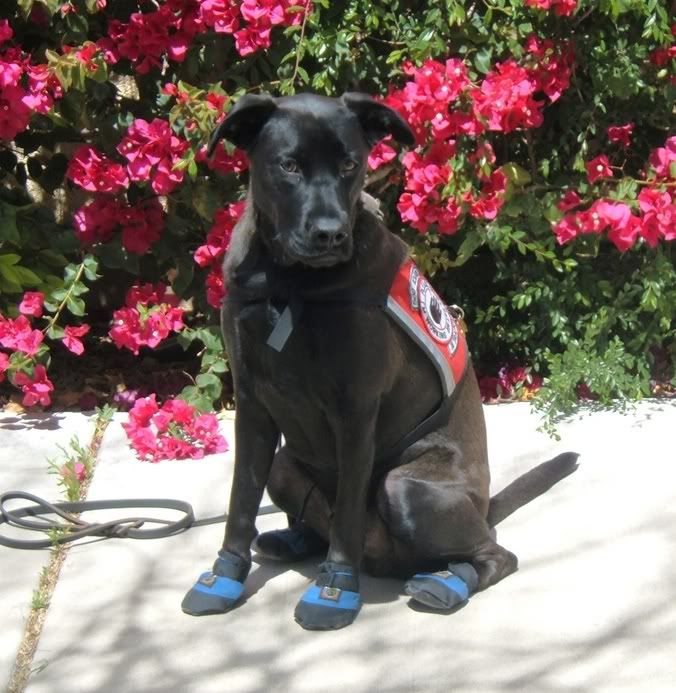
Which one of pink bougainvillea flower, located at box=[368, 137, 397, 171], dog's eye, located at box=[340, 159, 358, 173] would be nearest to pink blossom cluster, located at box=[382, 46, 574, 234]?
pink bougainvillea flower, located at box=[368, 137, 397, 171]

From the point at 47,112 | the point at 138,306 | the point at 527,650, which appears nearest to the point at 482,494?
the point at 527,650

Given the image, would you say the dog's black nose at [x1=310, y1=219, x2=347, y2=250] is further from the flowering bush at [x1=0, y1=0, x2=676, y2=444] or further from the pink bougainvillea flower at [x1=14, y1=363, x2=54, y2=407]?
the pink bougainvillea flower at [x1=14, y1=363, x2=54, y2=407]

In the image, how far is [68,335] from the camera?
4.82m

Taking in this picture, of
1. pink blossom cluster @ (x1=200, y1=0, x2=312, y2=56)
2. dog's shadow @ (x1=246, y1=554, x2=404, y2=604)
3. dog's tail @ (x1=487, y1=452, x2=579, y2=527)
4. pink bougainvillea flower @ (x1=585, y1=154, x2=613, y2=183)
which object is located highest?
pink blossom cluster @ (x1=200, y1=0, x2=312, y2=56)

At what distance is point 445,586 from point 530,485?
0.80 meters

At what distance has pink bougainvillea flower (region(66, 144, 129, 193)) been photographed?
4668 mm

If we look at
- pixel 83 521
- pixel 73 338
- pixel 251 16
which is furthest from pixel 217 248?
pixel 83 521

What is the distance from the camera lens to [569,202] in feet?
15.3

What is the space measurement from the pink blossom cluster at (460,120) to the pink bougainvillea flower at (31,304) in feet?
4.72

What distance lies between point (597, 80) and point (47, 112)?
213 centimetres

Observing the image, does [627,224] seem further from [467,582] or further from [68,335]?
[68,335]

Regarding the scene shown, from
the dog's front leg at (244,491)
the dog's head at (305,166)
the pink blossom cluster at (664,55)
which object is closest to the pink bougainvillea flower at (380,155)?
the pink blossom cluster at (664,55)

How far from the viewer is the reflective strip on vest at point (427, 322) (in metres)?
3.24

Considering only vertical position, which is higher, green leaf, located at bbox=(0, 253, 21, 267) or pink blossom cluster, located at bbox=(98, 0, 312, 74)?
pink blossom cluster, located at bbox=(98, 0, 312, 74)
